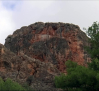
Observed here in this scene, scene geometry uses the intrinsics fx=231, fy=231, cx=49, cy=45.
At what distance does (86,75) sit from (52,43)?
34.3 metres

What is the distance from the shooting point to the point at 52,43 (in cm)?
5206

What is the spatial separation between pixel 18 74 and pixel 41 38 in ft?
93.9

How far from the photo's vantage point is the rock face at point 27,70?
24797 millimetres

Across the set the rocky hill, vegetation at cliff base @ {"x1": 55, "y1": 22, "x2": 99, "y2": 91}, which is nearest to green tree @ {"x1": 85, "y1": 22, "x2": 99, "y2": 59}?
vegetation at cliff base @ {"x1": 55, "y1": 22, "x2": 99, "y2": 91}

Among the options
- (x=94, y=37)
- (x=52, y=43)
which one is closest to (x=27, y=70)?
(x=94, y=37)

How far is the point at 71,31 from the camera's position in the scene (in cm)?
5275

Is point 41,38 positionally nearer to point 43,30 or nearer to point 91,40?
point 43,30

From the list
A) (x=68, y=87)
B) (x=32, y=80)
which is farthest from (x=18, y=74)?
(x=68, y=87)

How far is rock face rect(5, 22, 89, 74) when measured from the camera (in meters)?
50.0

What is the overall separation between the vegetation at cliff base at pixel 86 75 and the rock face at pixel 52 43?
27159 millimetres

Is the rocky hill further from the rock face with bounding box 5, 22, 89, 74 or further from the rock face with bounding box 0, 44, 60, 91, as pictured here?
the rock face with bounding box 0, 44, 60, 91

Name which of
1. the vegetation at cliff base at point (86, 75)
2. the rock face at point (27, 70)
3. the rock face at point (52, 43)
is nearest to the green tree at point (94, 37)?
the vegetation at cliff base at point (86, 75)

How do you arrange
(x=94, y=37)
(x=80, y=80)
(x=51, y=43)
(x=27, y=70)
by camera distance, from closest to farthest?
1. (x=80, y=80)
2. (x=94, y=37)
3. (x=27, y=70)
4. (x=51, y=43)

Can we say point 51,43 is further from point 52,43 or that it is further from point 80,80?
point 80,80
